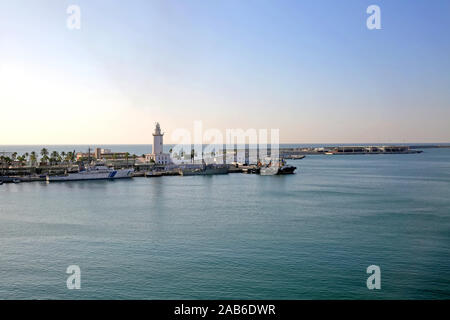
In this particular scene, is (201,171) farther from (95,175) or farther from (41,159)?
(41,159)

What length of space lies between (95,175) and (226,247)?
1005 inches

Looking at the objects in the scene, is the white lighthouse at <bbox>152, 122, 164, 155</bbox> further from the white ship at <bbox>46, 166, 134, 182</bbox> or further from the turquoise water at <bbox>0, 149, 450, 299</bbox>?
the turquoise water at <bbox>0, 149, 450, 299</bbox>

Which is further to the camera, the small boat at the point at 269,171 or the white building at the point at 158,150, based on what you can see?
the white building at the point at 158,150

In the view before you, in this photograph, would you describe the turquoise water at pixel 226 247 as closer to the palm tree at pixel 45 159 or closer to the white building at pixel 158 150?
the palm tree at pixel 45 159

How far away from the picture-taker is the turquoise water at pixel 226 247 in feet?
27.0

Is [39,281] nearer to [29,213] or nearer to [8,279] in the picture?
[8,279]

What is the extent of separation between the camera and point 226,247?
11227 millimetres

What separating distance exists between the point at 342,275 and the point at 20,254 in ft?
29.0

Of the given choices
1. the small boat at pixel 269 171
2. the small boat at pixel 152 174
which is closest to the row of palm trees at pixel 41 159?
the small boat at pixel 152 174

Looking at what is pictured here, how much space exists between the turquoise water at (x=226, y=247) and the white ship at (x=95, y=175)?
10978mm

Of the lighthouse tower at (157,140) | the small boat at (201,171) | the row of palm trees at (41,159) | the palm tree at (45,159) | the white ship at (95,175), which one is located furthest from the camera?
the lighthouse tower at (157,140)

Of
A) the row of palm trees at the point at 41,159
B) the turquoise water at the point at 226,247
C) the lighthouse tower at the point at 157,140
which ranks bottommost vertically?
the turquoise water at the point at 226,247
